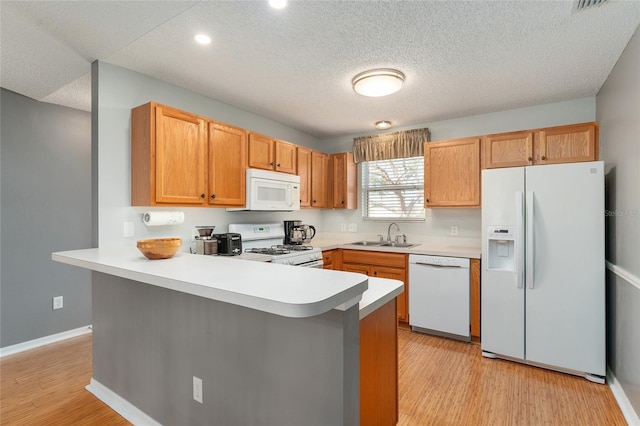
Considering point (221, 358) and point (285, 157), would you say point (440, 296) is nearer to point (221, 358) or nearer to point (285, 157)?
point (285, 157)

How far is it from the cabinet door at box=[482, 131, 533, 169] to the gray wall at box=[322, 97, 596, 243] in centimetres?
39

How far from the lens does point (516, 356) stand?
266 centimetres

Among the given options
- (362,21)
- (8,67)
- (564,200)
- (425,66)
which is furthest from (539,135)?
(8,67)

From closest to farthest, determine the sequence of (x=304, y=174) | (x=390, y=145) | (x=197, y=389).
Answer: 1. (x=197, y=389)
2. (x=304, y=174)
3. (x=390, y=145)

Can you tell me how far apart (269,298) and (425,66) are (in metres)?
2.28

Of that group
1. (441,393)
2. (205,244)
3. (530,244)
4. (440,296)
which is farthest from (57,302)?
(530,244)

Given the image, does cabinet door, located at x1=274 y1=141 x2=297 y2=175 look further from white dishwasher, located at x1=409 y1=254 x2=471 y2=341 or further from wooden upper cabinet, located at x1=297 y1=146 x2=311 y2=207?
white dishwasher, located at x1=409 y1=254 x2=471 y2=341

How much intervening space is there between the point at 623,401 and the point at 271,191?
3.18 meters

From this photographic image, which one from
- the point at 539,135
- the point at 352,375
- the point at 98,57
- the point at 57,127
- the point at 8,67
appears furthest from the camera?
the point at 57,127

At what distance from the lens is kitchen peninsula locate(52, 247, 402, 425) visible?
111 cm

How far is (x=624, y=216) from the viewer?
2.16 metres

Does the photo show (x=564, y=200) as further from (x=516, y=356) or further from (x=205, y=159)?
(x=205, y=159)

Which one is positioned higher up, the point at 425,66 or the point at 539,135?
the point at 425,66

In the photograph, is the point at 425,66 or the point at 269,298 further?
the point at 425,66
